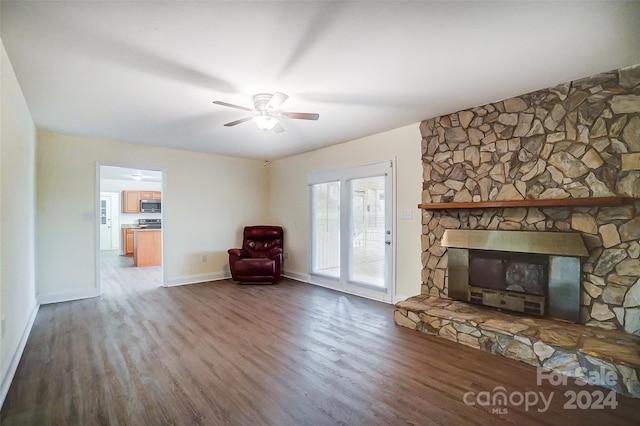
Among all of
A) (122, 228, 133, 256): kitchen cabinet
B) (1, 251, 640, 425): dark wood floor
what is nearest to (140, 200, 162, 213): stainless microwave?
(122, 228, 133, 256): kitchen cabinet

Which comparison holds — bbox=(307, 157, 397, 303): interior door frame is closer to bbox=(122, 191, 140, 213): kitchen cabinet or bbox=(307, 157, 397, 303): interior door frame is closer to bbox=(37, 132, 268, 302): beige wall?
bbox=(37, 132, 268, 302): beige wall

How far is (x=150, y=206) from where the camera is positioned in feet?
31.6

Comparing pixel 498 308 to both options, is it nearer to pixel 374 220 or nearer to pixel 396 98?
pixel 374 220

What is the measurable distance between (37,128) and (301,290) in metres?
4.39

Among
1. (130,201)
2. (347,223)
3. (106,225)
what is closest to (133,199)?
(130,201)

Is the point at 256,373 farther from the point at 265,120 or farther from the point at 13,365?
the point at 265,120

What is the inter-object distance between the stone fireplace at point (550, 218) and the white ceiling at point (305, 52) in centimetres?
29

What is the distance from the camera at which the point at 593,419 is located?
70.7 inches

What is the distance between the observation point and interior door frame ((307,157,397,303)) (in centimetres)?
411

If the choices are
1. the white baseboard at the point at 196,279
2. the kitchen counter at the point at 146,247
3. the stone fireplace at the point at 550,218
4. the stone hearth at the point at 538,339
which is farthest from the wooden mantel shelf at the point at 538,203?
the kitchen counter at the point at 146,247

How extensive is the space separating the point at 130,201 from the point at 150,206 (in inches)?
23.4

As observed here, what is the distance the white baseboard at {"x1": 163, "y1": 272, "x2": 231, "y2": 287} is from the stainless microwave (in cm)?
517

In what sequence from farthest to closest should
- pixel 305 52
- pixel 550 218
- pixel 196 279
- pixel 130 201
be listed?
pixel 130 201
pixel 196 279
pixel 550 218
pixel 305 52

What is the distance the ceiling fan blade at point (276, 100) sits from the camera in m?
2.50
